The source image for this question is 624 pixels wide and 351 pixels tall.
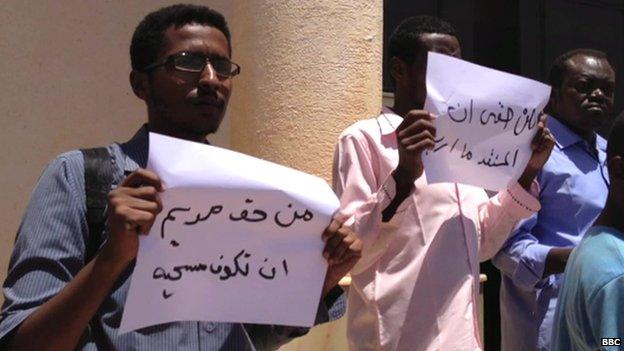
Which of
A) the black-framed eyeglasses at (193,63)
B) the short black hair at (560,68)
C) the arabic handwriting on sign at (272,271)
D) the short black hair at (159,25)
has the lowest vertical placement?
the short black hair at (560,68)

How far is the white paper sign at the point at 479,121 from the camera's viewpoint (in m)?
3.18

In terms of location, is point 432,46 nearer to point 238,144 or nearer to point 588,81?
point 588,81

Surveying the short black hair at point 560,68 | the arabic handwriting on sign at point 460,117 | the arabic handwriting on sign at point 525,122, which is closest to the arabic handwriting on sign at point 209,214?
the arabic handwriting on sign at point 460,117

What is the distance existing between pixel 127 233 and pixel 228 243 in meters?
0.29

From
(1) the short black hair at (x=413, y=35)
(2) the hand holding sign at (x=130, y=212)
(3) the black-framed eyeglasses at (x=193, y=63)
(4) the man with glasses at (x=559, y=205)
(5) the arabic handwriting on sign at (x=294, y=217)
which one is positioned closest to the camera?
(2) the hand holding sign at (x=130, y=212)

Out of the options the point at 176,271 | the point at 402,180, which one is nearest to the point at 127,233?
the point at 176,271

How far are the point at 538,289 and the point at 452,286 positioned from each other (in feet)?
3.08

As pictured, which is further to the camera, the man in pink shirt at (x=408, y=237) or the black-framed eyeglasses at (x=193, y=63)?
the man in pink shirt at (x=408, y=237)

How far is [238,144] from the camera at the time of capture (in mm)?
4656

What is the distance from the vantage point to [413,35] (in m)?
3.43

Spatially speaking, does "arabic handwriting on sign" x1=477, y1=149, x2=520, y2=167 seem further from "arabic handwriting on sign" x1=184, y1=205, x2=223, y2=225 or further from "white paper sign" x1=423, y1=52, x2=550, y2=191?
"arabic handwriting on sign" x1=184, y1=205, x2=223, y2=225

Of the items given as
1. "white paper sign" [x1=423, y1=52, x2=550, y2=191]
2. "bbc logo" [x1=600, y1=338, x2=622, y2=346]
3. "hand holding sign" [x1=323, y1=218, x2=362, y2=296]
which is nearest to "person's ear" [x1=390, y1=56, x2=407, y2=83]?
Result: "white paper sign" [x1=423, y1=52, x2=550, y2=191]

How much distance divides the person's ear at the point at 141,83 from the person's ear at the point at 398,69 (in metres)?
1.19

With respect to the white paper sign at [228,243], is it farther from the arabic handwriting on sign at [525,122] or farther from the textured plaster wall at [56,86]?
the textured plaster wall at [56,86]
